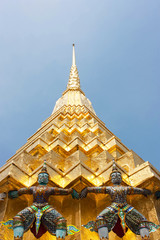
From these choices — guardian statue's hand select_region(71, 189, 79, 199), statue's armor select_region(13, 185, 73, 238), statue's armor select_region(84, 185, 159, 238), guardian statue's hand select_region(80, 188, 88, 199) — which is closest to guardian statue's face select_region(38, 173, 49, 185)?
statue's armor select_region(13, 185, 73, 238)

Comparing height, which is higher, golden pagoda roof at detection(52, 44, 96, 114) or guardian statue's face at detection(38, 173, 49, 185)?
golden pagoda roof at detection(52, 44, 96, 114)

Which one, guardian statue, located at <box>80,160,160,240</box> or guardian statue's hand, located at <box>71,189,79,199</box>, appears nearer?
guardian statue, located at <box>80,160,160,240</box>

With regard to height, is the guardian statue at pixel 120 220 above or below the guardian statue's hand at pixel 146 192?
below

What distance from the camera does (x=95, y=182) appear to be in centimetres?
1191

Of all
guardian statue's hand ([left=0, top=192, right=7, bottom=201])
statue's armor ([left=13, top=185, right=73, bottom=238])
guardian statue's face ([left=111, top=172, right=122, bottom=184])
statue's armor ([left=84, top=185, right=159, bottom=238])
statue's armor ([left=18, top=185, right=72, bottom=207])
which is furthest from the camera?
guardian statue's hand ([left=0, top=192, right=7, bottom=201])

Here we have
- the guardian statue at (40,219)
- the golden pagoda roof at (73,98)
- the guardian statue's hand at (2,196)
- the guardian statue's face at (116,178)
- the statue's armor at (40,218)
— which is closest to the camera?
the guardian statue at (40,219)

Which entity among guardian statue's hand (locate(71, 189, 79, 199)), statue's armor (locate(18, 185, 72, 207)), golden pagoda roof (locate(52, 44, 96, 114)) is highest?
golden pagoda roof (locate(52, 44, 96, 114))

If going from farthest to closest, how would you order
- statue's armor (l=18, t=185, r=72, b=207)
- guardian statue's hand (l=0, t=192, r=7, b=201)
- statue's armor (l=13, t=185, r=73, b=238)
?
1. guardian statue's hand (l=0, t=192, r=7, b=201)
2. statue's armor (l=18, t=185, r=72, b=207)
3. statue's armor (l=13, t=185, r=73, b=238)

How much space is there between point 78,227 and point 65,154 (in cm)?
646

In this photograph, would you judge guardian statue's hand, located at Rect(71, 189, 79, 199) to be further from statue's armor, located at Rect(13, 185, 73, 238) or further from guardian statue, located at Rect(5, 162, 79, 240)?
statue's armor, located at Rect(13, 185, 73, 238)

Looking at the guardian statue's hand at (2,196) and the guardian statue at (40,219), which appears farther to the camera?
the guardian statue's hand at (2,196)

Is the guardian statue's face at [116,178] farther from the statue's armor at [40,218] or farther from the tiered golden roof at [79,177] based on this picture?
the statue's armor at [40,218]

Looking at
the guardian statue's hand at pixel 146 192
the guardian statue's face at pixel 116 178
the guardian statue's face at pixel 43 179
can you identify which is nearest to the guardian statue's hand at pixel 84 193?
the guardian statue's face at pixel 116 178

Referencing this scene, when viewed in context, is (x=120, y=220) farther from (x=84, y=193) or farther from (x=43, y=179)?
(x=43, y=179)
